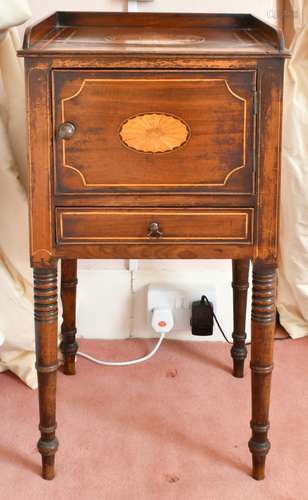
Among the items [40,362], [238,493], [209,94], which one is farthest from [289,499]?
[209,94]

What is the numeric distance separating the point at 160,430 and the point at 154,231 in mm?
495

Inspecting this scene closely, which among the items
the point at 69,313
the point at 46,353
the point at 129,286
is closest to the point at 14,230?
the point at 69,313

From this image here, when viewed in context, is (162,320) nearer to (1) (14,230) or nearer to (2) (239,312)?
(2) (239,312)

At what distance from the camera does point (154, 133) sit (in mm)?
1276

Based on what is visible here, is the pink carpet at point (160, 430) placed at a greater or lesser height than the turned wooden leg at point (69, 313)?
lesser

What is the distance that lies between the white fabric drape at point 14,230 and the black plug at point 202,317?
40cm

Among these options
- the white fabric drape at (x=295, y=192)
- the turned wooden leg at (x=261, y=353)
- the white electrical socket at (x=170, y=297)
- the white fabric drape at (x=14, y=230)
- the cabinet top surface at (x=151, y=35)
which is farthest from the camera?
the white electrical socket at (x=170, y=297)

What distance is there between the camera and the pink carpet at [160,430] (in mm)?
1420

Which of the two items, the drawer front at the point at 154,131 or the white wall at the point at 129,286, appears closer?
the drawer front at the point at 154,131

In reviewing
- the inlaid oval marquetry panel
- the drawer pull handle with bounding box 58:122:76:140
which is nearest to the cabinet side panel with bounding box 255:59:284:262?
the inlaid oval marquetry panel

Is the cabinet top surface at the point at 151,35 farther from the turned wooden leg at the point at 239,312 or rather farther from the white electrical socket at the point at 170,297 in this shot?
the white electrical socket at the point at 170,297

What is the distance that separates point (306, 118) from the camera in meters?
1.87

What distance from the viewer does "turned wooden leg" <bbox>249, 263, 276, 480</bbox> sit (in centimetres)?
137

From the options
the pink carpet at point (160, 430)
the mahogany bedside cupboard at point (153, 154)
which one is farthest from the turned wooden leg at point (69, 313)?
the mahogany bedside cupboard at point (153, 154)
